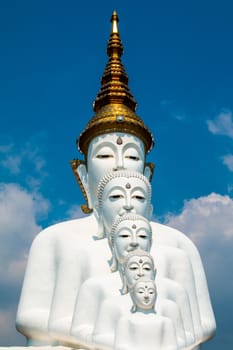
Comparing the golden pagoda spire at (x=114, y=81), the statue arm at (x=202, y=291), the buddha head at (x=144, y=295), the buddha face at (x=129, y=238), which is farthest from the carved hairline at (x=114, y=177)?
the golden pagoda spire at (x=114, y=81)

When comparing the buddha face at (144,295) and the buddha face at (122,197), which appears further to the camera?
the buddha face at (122,197)

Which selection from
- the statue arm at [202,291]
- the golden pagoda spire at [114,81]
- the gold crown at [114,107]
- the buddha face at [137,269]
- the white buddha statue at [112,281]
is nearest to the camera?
the buddha face at [137,269]

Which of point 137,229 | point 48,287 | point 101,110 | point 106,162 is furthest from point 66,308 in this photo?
point 101,110

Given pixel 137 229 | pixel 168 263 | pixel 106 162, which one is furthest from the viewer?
pixel 106 162

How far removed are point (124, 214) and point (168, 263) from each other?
1192 millimetres

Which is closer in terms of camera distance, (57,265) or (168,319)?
Result: (168,319)

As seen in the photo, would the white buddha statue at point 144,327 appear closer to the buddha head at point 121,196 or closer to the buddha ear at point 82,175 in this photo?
the buddha head at point 121,196

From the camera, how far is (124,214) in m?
10.1

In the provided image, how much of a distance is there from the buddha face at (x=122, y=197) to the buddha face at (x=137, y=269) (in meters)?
1.38

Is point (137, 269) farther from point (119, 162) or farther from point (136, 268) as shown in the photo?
point (119, 162)

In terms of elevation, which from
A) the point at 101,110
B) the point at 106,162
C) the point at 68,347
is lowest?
the point at 68,347

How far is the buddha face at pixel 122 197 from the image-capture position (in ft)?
33.5

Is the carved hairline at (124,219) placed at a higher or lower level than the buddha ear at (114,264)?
higher

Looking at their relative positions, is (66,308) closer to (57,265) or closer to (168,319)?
(57,265)
